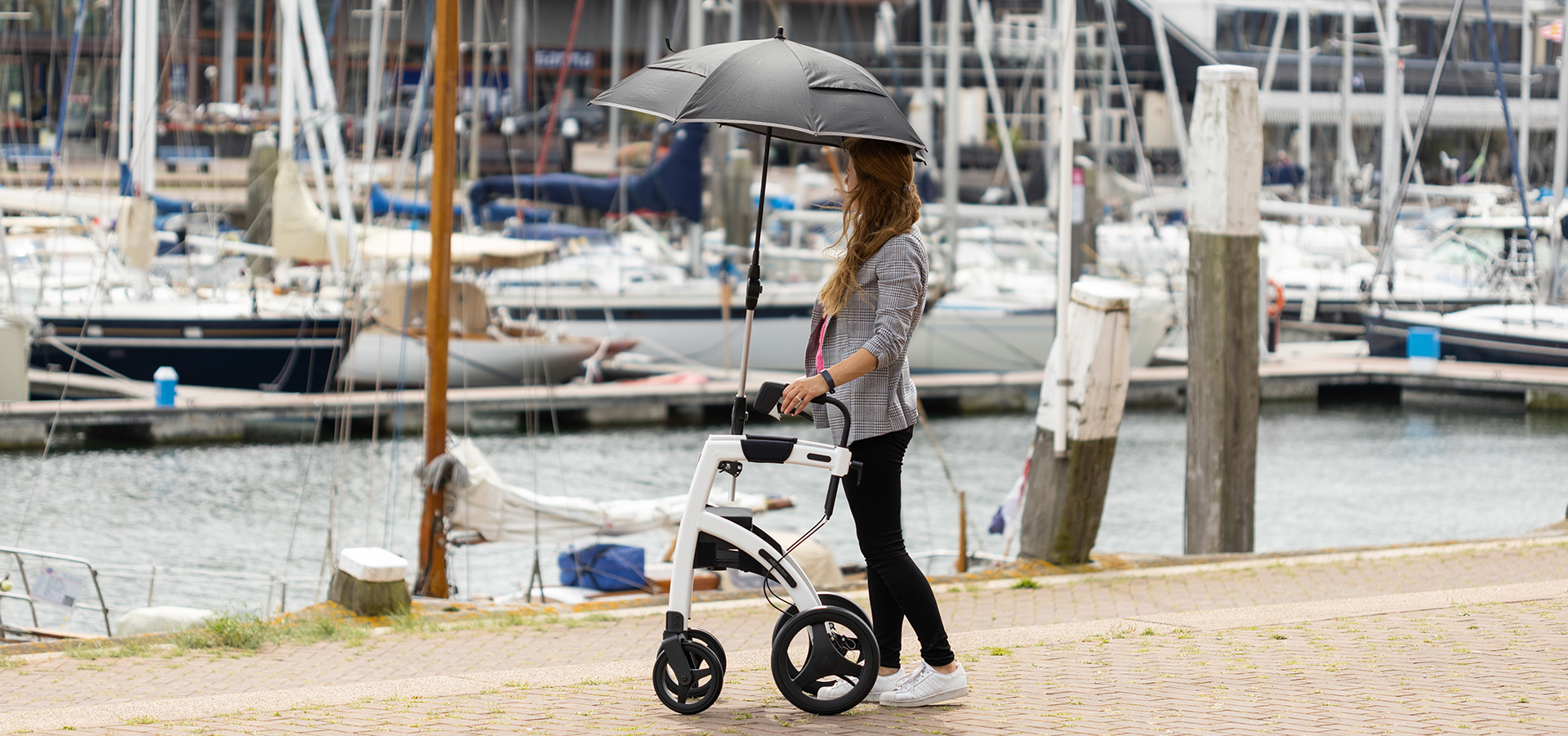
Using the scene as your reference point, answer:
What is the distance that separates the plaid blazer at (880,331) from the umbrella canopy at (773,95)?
1.10ft

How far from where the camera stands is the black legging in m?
4.47

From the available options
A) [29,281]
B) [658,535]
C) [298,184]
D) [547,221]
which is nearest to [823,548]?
[658,535]

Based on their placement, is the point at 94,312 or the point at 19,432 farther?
the point at 94,312

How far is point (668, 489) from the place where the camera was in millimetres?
15977

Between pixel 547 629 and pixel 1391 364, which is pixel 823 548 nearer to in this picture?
pixel 547 629

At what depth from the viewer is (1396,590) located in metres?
6.87

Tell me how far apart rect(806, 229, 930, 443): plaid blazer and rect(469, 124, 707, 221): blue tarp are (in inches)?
698

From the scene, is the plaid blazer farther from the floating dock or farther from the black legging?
the floating dock

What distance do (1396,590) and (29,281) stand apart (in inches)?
743

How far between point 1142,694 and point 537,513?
670cm

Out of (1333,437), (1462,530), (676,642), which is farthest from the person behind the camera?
(1333,437)

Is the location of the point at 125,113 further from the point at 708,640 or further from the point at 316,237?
the point at 708,640

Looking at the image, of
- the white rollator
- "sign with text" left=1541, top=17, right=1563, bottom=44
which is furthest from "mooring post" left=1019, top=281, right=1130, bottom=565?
"sign with text" left=1541, top=17, right=1563, bottom=44

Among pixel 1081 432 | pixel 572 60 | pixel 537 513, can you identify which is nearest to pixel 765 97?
pixel 1081 432
